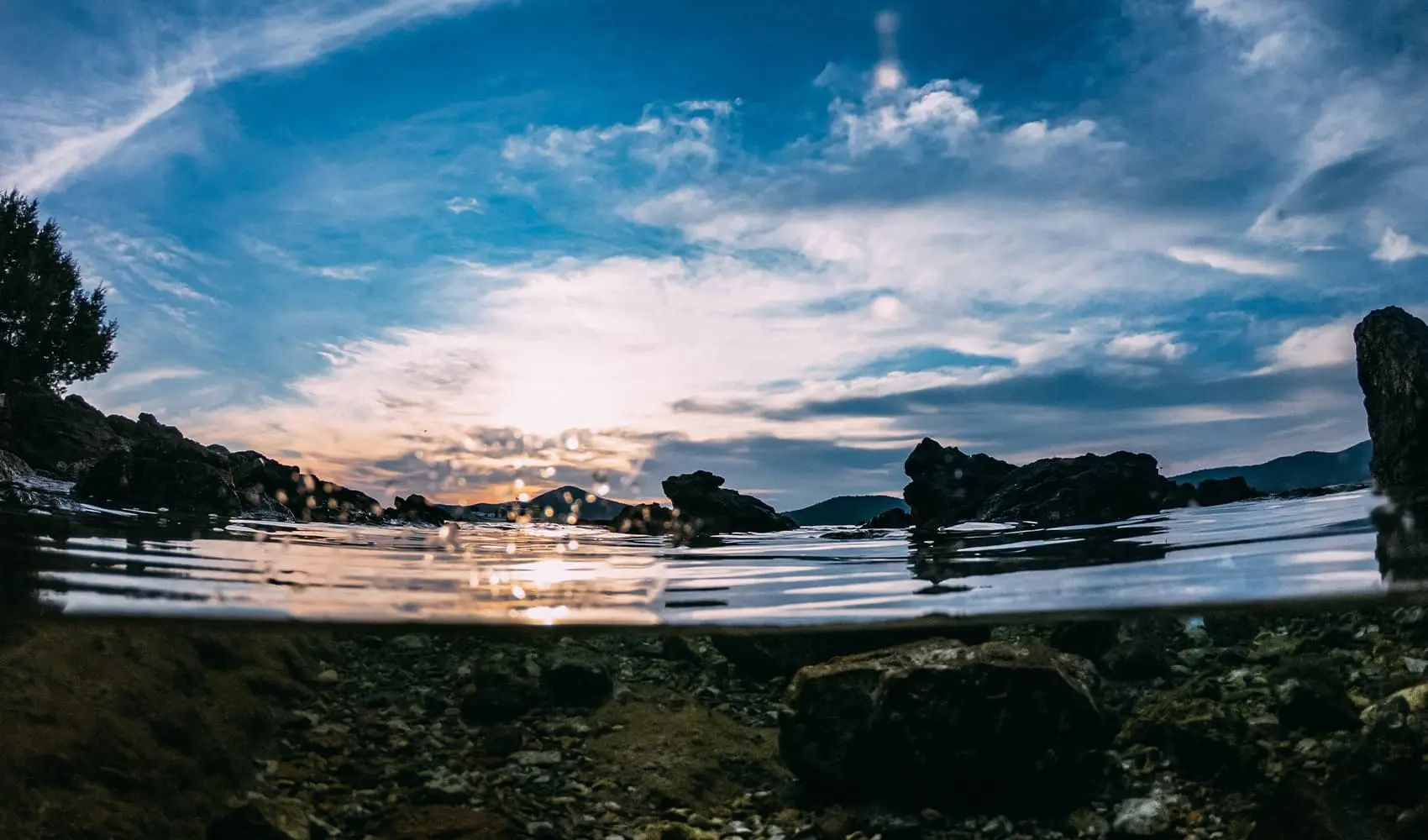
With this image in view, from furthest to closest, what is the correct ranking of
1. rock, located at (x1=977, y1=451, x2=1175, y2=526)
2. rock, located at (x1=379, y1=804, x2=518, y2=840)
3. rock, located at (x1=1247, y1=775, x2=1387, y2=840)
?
1. rock, located at (x1=977, y1=451, x2=1175, y2=526)
2. rock, located at (x1=379, y1=804, x2=518, y2=840)
3. rock, located at (x1=1247, y1=775, x2=1387, y2=840)

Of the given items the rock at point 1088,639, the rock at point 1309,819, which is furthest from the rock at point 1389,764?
the rock at point 1088,639

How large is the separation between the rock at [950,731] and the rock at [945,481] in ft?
21.0

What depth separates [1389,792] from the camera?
37.0ft

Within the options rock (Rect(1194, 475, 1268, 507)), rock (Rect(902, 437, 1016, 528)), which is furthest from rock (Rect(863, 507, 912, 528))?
rock (Rect(1194, 475, 1268, 507))

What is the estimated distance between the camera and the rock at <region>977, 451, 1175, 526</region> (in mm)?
16188

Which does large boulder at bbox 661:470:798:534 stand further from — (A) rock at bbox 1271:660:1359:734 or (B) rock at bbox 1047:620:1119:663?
(A) rock at bbox 1271:660:1359:734

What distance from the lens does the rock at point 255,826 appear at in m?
10.5

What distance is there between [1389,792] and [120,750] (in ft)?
54.8

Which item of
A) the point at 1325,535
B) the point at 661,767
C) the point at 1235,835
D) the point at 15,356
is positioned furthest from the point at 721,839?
the point at 15,356

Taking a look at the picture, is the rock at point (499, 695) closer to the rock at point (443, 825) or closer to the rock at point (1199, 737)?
the rock at point (443, 825)

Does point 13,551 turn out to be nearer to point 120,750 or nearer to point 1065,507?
point 120,750

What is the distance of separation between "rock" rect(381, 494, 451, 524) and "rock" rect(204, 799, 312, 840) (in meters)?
11.9

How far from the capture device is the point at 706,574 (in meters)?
14.1

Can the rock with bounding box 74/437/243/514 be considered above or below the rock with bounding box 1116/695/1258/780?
above
